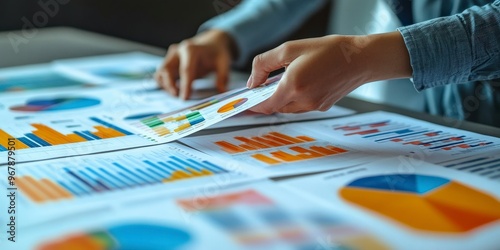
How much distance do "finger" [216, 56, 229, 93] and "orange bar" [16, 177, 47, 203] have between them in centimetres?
51

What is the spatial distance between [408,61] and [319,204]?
0.25m

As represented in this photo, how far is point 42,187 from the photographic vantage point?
599 mm

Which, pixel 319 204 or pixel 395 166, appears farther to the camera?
pixel 395 166

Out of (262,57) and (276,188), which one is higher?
(262,57)

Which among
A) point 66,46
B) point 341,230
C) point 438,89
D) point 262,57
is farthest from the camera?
point 66,46

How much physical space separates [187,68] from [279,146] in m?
0.37

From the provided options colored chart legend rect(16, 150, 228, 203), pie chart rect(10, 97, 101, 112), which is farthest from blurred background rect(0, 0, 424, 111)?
colored chart legend rect(16, 150, 228, 203)

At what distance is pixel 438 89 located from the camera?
3.58ft

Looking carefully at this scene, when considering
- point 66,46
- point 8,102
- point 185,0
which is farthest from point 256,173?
point 185,0

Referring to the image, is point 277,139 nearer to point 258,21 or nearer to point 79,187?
point 79,187

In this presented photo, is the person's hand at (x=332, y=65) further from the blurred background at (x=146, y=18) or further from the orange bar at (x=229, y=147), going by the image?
the blurred background at (x=146, y=18)

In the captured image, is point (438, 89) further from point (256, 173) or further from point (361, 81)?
point (256, 173)

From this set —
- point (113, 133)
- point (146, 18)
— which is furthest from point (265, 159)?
point (146, 18)

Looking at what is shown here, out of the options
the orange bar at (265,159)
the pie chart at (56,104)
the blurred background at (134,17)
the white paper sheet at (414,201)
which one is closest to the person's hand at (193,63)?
the pie chart at (56,104)
